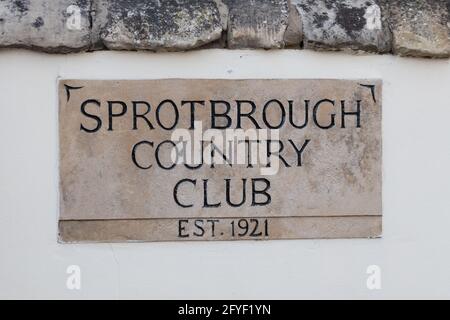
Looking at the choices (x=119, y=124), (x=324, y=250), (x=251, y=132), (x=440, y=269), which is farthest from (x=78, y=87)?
(x=440, y=269)

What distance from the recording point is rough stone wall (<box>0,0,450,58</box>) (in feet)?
10.0

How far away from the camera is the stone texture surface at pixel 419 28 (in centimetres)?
314

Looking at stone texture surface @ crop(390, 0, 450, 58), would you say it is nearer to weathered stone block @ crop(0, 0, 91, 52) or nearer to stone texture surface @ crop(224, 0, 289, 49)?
stone texture surface @ crop(224, 0, 289, 49)

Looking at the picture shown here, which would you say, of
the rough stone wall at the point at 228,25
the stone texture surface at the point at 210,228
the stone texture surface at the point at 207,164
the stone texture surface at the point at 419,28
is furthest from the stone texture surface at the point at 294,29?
the stone texture surface at the point at 210,228

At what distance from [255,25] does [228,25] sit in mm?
88

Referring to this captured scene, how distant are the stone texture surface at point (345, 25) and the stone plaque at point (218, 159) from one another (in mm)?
129

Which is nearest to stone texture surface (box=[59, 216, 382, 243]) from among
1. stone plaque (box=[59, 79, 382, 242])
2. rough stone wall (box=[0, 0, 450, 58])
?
stone plaque (box=[59, 79, 382, 242])

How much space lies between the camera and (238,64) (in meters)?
3.15

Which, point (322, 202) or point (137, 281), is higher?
point (322, 202)

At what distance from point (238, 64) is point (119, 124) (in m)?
0.44

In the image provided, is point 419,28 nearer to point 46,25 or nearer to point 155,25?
point 155,25

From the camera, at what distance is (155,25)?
10.1ft
